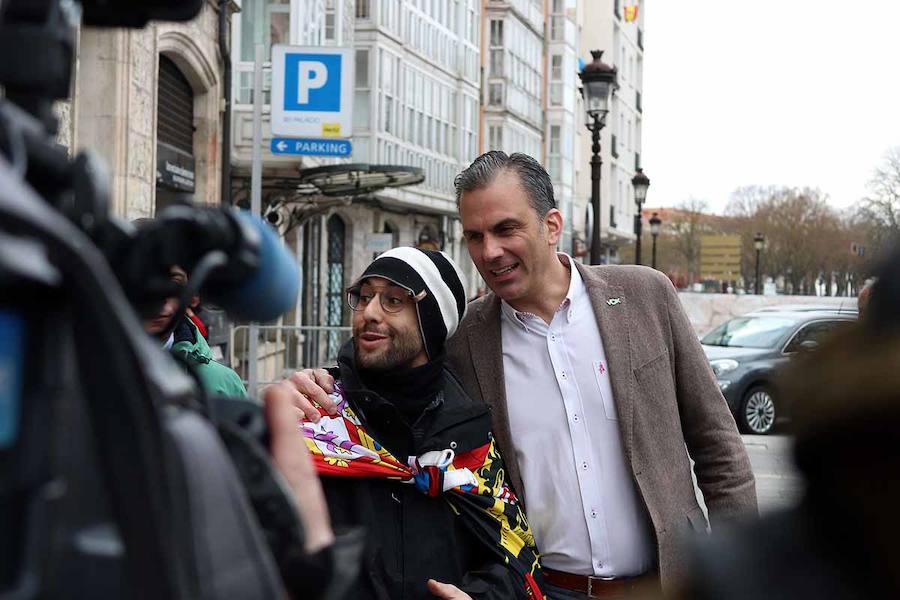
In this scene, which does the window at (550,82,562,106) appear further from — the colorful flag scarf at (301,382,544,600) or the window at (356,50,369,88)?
the colorful flag scarf at (301,382,544,600)

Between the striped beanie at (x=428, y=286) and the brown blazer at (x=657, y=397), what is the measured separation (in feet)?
0.57

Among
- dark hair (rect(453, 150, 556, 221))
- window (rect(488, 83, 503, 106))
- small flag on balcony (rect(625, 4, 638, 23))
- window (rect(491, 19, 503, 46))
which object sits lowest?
dark hair (rect(453, 150, 556, 221))

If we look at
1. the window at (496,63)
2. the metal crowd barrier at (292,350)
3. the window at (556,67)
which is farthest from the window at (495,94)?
the metal crowd barrier at (292,350)

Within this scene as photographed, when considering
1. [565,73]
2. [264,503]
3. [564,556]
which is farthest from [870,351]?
[565,73]

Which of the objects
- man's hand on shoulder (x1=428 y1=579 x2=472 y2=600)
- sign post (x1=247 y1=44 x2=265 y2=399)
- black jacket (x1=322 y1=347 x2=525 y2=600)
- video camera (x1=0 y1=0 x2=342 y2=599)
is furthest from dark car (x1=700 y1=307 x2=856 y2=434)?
video camera (x1=0 y1=0 x2=342 y2=599)

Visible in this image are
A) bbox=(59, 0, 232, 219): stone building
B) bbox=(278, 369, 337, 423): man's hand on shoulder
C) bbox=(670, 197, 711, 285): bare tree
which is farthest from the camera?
bbox=(670, 197, 711, 285): bare tree

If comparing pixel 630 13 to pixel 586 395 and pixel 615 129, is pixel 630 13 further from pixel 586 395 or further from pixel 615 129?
pixel 586 395

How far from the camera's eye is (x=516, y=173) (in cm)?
364

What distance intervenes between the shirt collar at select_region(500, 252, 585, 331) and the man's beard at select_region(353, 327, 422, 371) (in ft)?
1.33

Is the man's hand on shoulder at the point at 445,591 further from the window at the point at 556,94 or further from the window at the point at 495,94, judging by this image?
the window at the point at 556,94

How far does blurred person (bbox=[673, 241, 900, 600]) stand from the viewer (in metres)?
0.90

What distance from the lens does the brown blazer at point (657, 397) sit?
336 cm

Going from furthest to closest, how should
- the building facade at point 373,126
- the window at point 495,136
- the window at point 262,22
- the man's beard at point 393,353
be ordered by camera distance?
the window at point 495,136, the building facade at point 373,126, the window at point 262,22, the man's beard at point 393,353

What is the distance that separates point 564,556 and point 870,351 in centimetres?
254
